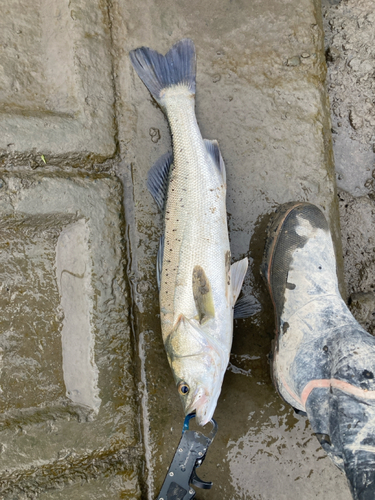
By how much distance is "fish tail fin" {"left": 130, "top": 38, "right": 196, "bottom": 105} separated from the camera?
106 inches

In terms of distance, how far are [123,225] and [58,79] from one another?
113cm

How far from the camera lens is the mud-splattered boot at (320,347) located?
1.94 metres

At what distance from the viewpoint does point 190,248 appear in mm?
2459

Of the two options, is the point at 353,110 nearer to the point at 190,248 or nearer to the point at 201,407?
the point at 190,248

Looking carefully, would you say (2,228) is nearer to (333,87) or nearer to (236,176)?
(236,176)

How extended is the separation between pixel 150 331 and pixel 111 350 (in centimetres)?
30

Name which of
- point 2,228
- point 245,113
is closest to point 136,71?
point 245,113

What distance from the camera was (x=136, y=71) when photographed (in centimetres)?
277

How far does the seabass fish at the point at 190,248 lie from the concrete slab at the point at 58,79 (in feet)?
1.15

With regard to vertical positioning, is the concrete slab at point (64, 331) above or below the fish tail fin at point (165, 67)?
below

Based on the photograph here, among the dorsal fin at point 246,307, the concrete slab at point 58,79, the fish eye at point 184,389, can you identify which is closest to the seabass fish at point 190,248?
the fish eye at point 184,389

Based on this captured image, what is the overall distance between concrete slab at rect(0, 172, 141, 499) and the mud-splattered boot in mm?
1082

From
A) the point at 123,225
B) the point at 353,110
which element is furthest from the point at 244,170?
the point at 353,110

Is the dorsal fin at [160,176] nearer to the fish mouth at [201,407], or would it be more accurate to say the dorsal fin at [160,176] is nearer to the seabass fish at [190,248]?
the seabass fish at [190,248]
